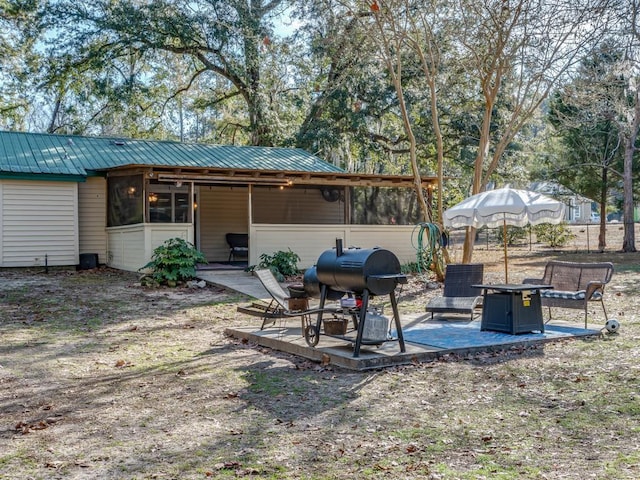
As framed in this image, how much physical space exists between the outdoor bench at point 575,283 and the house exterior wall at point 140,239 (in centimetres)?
843

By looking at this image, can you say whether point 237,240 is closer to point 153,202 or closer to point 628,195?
point 153,202

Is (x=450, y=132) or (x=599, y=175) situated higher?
(x=450, y=132)

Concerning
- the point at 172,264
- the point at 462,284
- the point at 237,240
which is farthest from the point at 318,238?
the point at 462,284

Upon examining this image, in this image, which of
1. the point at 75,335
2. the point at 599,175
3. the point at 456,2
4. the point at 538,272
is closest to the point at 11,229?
the point at 75,335

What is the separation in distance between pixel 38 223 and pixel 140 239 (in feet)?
9.44

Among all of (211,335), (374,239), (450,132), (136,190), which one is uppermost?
(450,132)

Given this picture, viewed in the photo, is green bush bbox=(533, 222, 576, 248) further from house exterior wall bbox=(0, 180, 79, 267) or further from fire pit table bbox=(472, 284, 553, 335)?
fire pit table bbox=(472, 284, 553, 335)

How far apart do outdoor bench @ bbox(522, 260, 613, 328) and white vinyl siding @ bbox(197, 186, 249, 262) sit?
11375 millimetres

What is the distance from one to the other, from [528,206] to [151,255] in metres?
8.44

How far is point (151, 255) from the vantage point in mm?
14211

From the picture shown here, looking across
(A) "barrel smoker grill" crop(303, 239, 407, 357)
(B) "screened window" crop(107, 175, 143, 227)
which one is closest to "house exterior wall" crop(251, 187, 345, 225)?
(B) "screened window" crop(107, 175, 143, 227)

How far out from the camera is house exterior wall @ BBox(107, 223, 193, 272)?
14305 millimetres

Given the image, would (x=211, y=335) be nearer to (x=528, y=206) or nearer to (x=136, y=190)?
(x=528, y=206)

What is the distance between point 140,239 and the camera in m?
14.5
